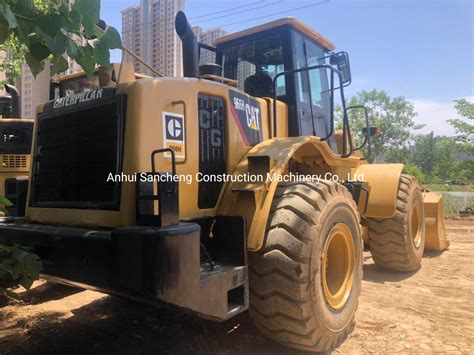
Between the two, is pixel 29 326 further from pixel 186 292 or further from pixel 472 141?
pixel 472 141

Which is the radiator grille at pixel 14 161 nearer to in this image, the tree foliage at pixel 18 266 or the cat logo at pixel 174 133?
the cat logo at pixel 174 133

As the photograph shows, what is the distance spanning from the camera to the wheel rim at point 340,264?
382cm

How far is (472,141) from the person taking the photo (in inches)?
904

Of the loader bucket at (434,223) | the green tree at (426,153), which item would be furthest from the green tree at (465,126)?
the green tree at (426,153)

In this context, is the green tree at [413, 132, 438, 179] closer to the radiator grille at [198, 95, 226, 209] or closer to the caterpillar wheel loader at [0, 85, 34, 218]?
the caterpillar wheel loader at [0, 85, 34, 218]

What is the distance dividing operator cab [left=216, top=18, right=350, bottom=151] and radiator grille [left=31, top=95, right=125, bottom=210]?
1.90 m

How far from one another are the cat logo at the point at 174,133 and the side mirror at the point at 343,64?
2.38 meters

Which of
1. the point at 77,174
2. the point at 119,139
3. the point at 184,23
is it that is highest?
the point at 184,23

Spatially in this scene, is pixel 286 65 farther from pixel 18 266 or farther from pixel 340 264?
pixel 18 266

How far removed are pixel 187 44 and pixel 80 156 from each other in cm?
121

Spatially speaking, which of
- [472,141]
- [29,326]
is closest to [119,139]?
[29,326]

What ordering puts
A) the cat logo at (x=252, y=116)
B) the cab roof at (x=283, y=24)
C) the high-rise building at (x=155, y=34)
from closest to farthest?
the cat logo at (x=252, y=116) → the cab roof at (x=283, y=24) → the high-rise building at (x=155, y=34)

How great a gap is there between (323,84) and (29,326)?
13.8 ft

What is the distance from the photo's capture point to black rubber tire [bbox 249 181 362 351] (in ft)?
10.3
